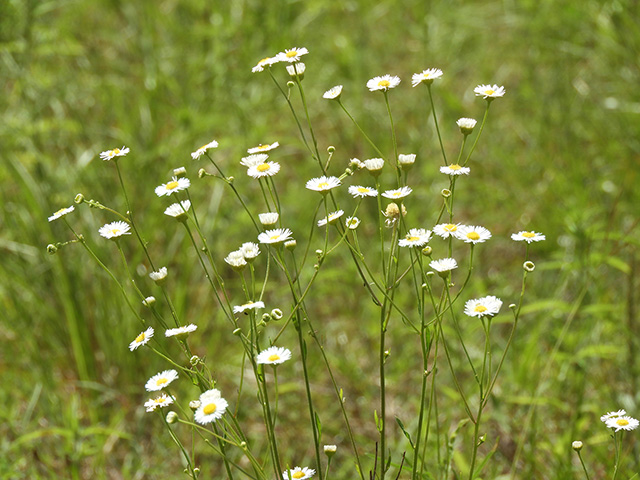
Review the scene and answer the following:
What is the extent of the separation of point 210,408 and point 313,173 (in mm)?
2071

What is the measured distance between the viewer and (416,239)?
100cm

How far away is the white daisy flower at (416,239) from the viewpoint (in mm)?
967

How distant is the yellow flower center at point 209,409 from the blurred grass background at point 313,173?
76 centimetres

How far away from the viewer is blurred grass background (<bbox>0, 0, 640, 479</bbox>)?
1796 millimetres

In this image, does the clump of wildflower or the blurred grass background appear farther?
the blurred grass background

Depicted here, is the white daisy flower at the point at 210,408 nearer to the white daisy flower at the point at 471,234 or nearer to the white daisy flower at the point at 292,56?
the white daisy flower at the point at 471,234

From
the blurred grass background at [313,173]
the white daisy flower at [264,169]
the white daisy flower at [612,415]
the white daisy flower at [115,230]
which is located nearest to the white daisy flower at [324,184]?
the white daisy flower at [264,169]

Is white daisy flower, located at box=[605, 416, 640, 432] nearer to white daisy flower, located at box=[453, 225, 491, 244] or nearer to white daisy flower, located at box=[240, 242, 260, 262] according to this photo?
white daisy flower, located at box=[453, 225, 491, 244]

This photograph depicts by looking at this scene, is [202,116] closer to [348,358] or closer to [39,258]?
[39,258]

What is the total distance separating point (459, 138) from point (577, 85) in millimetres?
521

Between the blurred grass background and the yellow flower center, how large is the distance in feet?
2.49

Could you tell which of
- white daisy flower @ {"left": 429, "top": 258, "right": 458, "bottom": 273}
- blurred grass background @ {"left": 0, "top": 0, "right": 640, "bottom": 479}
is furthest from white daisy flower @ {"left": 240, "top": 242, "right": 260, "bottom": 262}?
blurred grass background @ {"left": 0, "top": 0, "right": 640, "bottom": 479}

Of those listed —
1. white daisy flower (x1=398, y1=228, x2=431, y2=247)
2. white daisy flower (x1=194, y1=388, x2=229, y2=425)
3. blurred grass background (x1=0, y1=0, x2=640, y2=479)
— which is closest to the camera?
white daisy flower (x1=194, y1=388, x2=229, y2=425)

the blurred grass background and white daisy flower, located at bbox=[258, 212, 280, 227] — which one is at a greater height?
white daisy flower, located at bbox=[258, 212, 280, 227]
